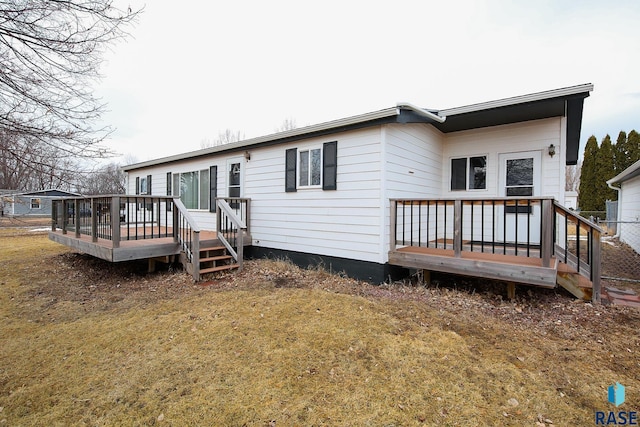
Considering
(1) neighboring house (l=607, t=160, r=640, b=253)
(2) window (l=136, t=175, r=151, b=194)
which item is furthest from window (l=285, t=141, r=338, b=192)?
(1) neighboring house (l=607, t=160, r=640, b=253)

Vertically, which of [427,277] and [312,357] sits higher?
[427,277]

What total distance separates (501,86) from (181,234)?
1798 centimetres

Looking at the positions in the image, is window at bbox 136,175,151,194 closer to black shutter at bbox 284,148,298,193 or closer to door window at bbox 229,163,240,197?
door window at bbox 229,163,240,197

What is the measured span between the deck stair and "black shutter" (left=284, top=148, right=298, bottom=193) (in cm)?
196

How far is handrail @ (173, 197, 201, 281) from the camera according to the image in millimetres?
5668

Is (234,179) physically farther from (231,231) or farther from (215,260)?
(215,260)

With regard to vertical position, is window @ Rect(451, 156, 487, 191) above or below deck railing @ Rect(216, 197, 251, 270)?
above

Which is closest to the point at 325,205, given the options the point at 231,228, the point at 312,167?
the point at 312,167

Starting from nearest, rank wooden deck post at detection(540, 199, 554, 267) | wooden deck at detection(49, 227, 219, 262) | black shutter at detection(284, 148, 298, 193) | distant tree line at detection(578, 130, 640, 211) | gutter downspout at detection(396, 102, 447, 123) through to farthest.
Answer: wooden deck post at detection(540, 199, 554, 267)
gutter downspout at detection(396, 102, 447, 123)
wooden deck at detection(49, 227, 219, 262)
black shutter at detection(284, 148, 298, 193)
distant tree line at detection(578, 130, 640, 211)

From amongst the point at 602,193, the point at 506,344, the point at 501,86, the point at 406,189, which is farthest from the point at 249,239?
the point at 602,193

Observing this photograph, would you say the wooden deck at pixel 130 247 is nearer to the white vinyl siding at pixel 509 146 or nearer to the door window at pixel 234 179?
the door window at pixel 234 179

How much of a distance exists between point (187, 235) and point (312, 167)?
3.00m

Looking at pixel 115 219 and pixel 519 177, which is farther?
pixel 519 177

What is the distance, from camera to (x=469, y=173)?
699 cm
